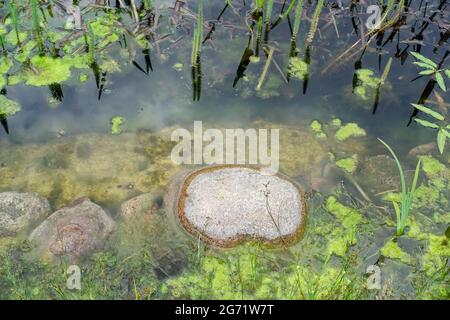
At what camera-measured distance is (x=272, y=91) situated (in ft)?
12.8

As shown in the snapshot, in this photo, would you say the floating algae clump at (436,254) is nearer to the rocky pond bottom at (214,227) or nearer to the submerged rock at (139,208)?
the rocky pond bottom at (214,227)

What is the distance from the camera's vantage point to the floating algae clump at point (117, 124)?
3635 millimetres

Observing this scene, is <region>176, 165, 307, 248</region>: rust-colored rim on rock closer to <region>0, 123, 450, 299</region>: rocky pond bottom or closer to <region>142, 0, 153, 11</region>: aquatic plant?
<region>0, 123, 450, 299</region>: rocky pond bottom

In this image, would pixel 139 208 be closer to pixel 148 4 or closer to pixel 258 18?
pixel 148 4

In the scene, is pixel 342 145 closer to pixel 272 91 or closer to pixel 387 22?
pixel 272 91

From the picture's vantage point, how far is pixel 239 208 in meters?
2.97

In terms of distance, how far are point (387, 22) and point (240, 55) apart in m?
1.31

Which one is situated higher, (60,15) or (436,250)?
(60,15)


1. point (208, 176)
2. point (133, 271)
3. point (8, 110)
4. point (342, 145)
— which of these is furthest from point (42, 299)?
point (342, 145)

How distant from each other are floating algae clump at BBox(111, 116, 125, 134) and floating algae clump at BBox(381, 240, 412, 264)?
2076 millimetres

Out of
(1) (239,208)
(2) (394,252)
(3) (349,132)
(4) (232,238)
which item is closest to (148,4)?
(3) (349,132)

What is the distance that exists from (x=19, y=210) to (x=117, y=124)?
992 mm

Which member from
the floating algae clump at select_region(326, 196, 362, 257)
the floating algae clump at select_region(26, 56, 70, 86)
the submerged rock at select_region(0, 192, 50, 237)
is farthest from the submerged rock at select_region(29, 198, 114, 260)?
the floating algae clump at select_region(326, 196, 362, 257)

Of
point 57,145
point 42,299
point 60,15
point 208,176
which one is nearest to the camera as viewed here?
point 42,299
